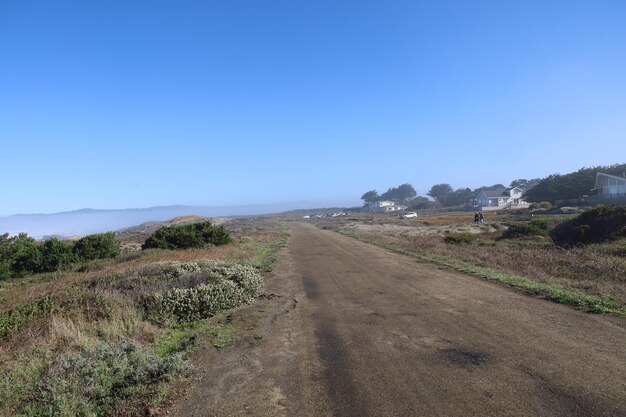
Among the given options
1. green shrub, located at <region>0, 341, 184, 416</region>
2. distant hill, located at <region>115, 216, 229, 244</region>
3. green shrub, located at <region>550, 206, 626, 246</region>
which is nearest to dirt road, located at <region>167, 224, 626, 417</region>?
green shrub, located at <region>0, 341, 184, 416</region>

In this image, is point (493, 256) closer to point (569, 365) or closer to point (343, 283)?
point (343, 283)

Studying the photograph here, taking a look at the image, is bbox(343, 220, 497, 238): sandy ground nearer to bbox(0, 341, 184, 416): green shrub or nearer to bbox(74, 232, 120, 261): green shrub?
bbox(74, 232, 120, 261): green shrub

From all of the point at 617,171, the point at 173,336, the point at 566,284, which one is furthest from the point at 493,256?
the point at 617,171

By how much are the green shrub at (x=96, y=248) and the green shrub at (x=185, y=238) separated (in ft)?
6.53

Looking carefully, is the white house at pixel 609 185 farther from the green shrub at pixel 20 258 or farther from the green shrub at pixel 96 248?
the green shrub at pixel 20 258

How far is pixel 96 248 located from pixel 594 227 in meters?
31.6

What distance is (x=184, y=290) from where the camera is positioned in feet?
32.2

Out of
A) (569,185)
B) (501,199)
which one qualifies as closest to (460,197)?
(501,199)

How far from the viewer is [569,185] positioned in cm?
8212

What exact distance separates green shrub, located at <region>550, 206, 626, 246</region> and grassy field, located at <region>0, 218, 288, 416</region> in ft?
74.3

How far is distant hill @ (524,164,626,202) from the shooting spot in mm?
80438

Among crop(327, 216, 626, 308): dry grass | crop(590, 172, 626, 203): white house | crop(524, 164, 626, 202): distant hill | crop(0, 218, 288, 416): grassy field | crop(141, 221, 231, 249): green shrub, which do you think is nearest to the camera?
crop(0, 218, 288, 416): grassy field

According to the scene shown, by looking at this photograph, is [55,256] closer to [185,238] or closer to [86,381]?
[185,238]

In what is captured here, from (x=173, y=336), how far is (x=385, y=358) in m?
4.29
